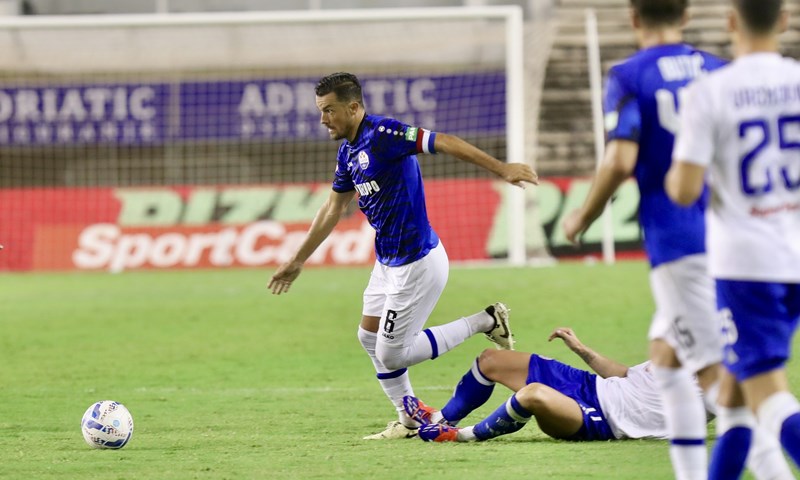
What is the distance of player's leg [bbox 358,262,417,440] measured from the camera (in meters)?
7.51

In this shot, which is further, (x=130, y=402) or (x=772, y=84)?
(x=130, y=402)

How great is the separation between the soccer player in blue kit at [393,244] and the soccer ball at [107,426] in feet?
4.29

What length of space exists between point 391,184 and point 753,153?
3541 millimetres

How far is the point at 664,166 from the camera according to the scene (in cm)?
487

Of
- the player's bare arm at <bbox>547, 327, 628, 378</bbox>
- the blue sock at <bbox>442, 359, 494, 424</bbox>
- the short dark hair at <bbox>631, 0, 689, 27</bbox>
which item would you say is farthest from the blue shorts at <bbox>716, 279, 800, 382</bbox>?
the blue sock at <bbox>442, 359, 494, 424</bbox>

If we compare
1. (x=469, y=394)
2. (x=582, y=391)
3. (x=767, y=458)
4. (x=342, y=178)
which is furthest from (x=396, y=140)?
(x=767, y=458)

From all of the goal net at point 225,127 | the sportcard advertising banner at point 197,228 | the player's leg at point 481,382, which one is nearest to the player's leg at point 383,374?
the player's leg at point 481,382

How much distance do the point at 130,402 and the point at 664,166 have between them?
548cm

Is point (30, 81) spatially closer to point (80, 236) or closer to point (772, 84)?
point (80, 236)

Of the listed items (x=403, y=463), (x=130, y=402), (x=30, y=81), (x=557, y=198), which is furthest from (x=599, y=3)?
(x=403, y=463)

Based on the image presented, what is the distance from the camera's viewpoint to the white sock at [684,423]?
4688 millimetres

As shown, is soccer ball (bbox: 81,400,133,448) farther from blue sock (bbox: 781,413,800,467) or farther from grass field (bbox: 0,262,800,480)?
blue sock (bbox: 781,413,800,467)

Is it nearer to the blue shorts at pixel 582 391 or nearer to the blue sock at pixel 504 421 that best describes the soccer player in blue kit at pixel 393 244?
the blue sock at pixel 504 421

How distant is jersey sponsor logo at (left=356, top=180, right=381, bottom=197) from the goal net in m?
12.0
